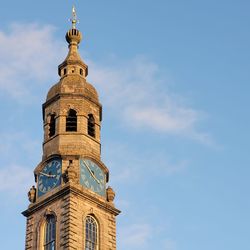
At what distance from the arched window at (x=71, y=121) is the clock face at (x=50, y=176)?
414 centimetres

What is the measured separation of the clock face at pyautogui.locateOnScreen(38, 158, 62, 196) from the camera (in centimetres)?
7306

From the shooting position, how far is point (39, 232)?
7131cm

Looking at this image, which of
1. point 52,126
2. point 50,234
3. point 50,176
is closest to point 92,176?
point 50,176

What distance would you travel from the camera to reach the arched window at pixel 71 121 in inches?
3046

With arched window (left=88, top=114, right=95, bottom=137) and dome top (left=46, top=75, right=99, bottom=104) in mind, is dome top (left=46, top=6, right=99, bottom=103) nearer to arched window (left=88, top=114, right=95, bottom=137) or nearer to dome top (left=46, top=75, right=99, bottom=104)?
dome top (left=46, top=75, right=99, bottom=104)

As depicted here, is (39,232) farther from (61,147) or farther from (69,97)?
(69,97)

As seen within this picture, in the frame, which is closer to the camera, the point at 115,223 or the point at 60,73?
the point at 115,223

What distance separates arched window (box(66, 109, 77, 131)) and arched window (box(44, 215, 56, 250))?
365 inches

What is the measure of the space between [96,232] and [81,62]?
19.0m

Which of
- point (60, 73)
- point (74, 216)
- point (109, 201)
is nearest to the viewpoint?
point (74, 216)

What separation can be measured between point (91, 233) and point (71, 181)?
177 inches

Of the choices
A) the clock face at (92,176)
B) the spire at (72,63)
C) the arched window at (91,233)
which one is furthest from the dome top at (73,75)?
the arched window at (91,233)

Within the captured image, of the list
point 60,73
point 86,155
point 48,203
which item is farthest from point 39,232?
point 60,73

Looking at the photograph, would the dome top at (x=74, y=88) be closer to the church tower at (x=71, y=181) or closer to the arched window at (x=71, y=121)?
the church tower at (x=71, y=181)
